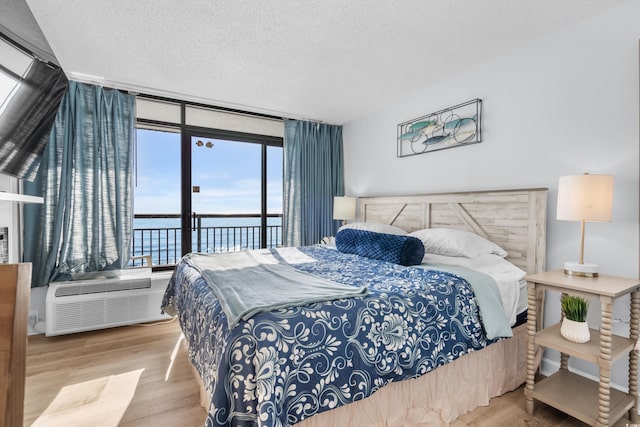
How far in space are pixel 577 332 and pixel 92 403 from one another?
9.50 feet

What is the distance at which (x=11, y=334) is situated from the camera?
45cm

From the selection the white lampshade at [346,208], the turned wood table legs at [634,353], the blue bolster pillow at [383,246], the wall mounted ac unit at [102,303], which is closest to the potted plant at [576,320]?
the turned wood table legs at [634,353]

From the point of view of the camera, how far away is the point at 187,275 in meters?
2.22

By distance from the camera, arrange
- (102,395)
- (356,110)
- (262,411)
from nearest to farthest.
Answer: (262,411) → (102,395) → (356,110)

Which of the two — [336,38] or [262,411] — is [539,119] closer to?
[336,38]

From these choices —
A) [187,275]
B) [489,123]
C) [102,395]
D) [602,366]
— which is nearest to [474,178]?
[489,123]

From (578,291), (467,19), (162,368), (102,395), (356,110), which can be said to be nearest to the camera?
(578,291)

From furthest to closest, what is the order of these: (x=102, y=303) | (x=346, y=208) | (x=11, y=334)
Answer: (x=346, y=208) → (x=102, y=303) → (x=11, y=334)

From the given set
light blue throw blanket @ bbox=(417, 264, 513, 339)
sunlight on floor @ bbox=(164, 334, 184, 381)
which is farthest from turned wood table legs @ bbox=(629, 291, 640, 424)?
sunlight on floor @ bbox=(164, 334, 184, 381)

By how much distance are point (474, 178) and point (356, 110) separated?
1854 millimetres

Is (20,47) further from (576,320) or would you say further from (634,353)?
(634,353)

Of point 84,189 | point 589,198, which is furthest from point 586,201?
point 84,189

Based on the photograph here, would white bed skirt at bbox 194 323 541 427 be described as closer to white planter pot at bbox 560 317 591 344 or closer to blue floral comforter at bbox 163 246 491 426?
blue floral comforter at bbox 163 246 491 426

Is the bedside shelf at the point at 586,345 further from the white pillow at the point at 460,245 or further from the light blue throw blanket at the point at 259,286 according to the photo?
the light blue throw blanket at the point at 259,286
